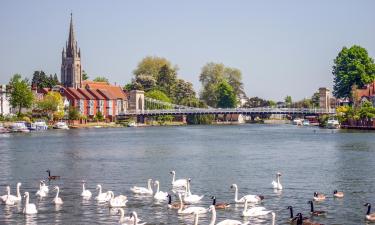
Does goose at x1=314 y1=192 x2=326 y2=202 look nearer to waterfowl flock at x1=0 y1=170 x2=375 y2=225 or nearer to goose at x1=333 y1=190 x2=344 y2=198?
waterfowl flock at x1=0 y1=170 x2=375 y2=225

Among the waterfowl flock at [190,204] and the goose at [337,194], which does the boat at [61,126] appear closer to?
the waterfowl flock at [190,204]

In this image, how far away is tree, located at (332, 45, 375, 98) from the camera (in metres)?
145

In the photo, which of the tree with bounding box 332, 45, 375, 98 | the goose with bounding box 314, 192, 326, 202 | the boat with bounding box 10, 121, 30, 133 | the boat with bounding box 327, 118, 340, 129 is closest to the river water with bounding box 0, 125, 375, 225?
the goose with bounding box 314, 192, 326, 202

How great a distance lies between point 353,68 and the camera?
145m

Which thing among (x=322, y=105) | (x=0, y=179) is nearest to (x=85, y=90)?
(x=322, y=105)

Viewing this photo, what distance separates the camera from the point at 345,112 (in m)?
141

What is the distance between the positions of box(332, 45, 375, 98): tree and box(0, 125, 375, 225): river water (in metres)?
64.8

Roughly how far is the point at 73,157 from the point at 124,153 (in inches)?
238

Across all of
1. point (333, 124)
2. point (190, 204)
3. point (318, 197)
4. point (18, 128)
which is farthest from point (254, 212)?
point (333, 124)

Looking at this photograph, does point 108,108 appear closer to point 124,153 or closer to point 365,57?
point 365,57

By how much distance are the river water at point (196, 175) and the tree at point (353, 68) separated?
6484cm

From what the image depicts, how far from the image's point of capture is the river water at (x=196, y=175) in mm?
33000

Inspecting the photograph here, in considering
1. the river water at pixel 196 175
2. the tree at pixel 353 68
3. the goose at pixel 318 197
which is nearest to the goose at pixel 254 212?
the river water at pixel 196 175

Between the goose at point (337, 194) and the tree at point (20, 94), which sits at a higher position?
the tree at point (20, 94)
